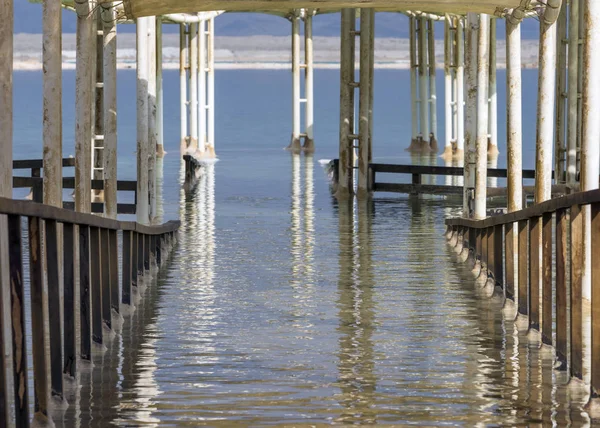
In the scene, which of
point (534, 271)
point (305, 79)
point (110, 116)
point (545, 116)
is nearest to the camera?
point (534, 271)

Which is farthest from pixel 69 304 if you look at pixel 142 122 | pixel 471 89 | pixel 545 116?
pixel 471 89

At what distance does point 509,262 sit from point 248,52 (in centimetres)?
16941

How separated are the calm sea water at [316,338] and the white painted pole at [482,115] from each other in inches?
33.7

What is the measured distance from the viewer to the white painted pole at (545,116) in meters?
12.3

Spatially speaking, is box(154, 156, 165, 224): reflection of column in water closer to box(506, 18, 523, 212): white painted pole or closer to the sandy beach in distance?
box(506, 18, 523, 212): white painted pole

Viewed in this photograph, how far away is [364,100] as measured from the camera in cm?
2284

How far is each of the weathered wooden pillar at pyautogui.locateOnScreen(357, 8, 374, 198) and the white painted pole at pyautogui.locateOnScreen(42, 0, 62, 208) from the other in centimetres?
1174

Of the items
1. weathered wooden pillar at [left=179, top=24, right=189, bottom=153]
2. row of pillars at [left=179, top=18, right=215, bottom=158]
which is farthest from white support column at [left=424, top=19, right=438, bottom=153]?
weathered wooden pillar at [left=179, top=24, right=189, bottom=153]

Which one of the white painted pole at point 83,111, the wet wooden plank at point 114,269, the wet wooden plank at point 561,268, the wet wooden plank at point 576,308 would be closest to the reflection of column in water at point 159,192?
the white painted pole at point 83,111

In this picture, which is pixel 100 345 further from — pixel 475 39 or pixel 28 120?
pixel 28 120

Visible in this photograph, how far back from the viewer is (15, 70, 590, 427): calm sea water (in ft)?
21.5

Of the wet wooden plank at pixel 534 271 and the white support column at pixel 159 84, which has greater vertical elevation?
the white support column at pixel 159 84

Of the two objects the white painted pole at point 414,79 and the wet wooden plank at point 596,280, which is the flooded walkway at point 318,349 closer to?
the wet wooden plank at point 596,280

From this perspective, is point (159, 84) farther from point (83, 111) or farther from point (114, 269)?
point (114, 269)
